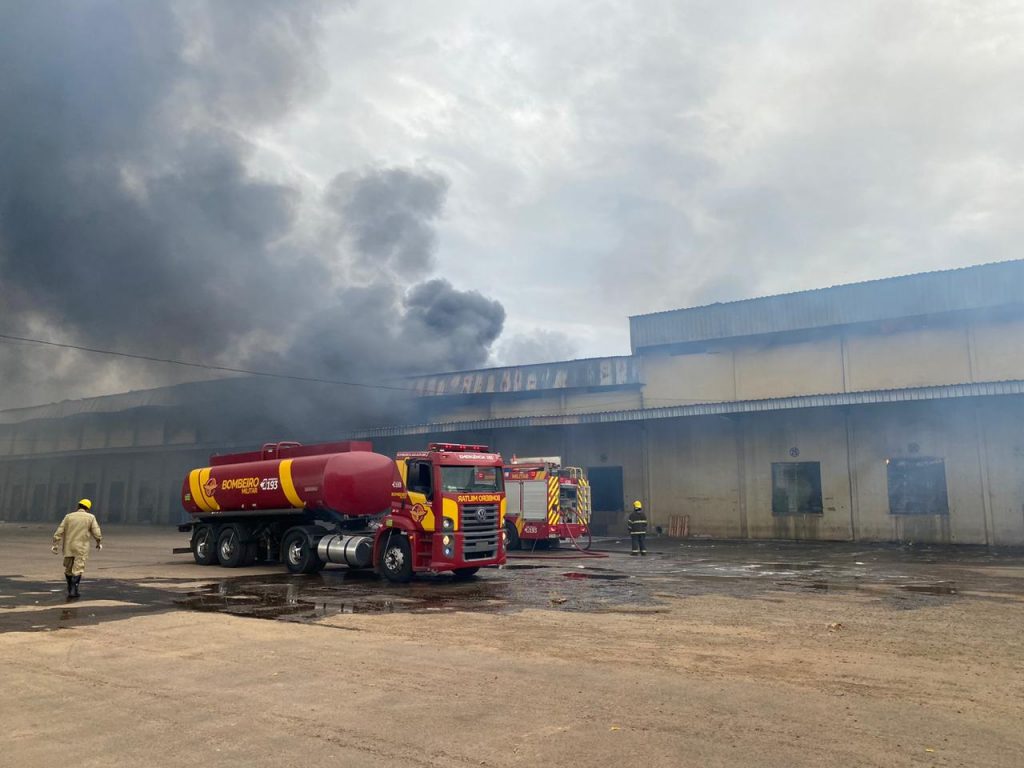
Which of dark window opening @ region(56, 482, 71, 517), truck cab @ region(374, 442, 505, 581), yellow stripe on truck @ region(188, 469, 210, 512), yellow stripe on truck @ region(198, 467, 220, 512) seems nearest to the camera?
truck cab @ region(374, 442, 505, 581)

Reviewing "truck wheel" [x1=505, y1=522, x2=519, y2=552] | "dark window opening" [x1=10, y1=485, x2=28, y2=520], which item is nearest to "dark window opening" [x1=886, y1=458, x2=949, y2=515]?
"truck wheel" [x1=505, y1=522, x2=519, y2=552]

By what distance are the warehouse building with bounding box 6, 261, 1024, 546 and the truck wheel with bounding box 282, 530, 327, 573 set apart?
14.3 m

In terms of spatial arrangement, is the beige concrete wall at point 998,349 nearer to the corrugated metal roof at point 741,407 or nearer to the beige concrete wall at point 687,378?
the corrugated metal roof at point 741,407

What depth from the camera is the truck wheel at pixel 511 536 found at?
21.2 metres

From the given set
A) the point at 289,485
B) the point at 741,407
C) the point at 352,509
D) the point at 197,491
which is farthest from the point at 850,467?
the point at 197,491

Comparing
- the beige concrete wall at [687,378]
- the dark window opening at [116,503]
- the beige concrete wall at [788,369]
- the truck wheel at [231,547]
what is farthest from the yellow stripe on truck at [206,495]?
the dark window opening at [116,503]

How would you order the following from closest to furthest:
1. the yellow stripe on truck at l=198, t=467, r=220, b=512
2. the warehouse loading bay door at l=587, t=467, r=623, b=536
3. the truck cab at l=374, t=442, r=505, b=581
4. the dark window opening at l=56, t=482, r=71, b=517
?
the truck cab at l=374, t=442, r=505, b=581, the yellow stripe on truck at l=198, t=467, r=220, b=512, the warehouse loading bay door at l=587, t=467, r=623, b=536, the dark window opening at l=56, t=482, r=71, b=517

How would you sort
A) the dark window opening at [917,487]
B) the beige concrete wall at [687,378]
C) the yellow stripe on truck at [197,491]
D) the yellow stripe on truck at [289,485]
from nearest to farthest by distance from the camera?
the yellow stripe on truck at [289,485] < the yellow stripe on truck at [197,491] < the dark window opening at [917,487] < the beige concrete wall at [687,378]

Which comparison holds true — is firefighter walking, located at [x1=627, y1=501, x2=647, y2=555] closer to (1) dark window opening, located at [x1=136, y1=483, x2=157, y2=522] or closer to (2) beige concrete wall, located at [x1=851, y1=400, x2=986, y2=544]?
(2) beige concrete wall, located at [x1=851, y1=400, x2=986, y2=544]

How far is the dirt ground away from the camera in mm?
4426

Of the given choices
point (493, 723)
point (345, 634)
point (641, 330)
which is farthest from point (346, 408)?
point (493, 723)

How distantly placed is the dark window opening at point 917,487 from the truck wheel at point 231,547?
1955 cm

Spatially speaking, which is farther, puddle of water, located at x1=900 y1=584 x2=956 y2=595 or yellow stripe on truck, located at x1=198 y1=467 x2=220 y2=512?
yellow stripe on truck, located at x1=198 y1=467 x2=220 y2=512

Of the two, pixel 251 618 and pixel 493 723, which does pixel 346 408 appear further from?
pixel 493 723
